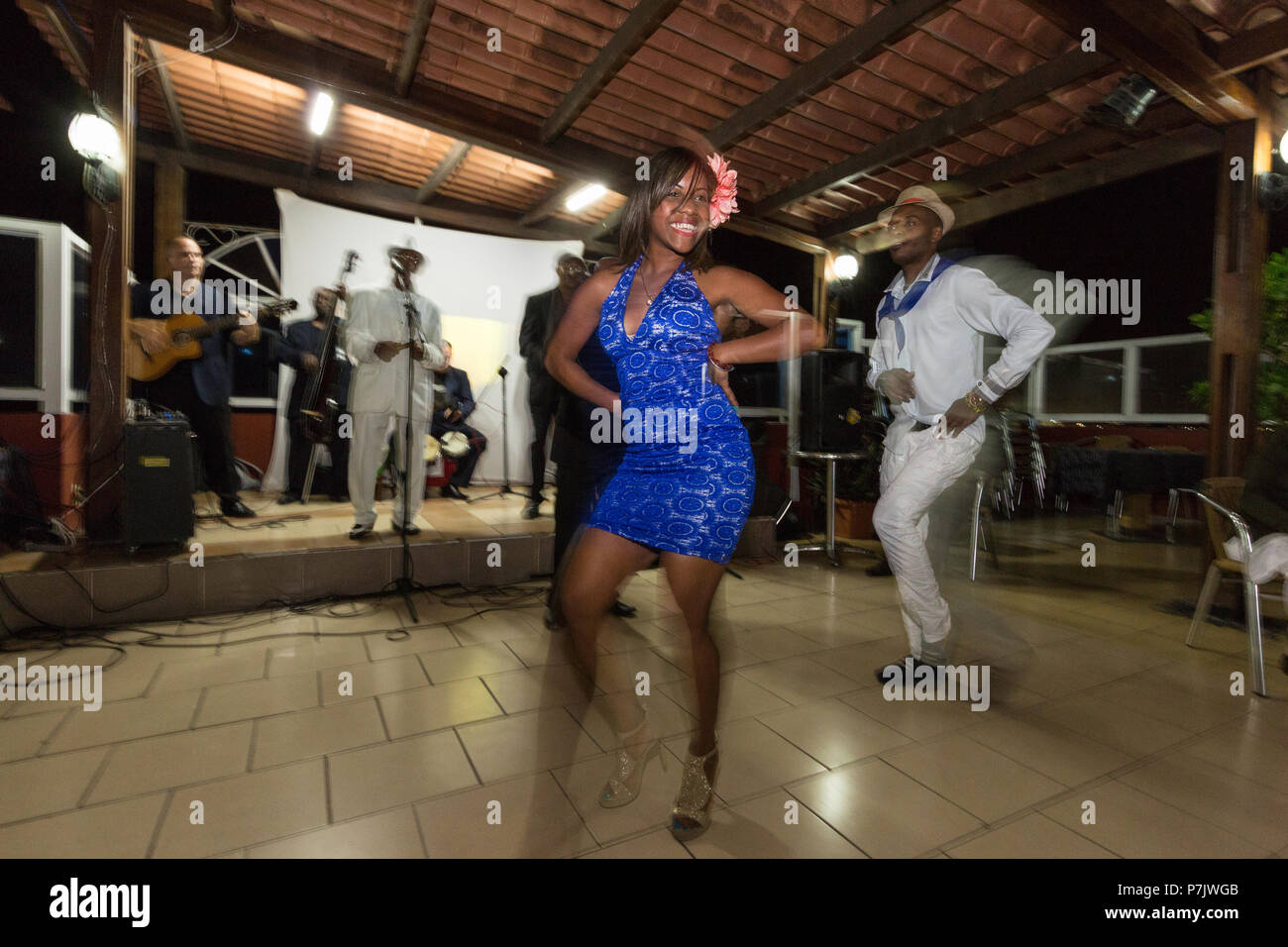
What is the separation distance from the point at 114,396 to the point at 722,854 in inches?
149

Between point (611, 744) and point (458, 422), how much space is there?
4521 mm

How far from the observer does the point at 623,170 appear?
5.12 m

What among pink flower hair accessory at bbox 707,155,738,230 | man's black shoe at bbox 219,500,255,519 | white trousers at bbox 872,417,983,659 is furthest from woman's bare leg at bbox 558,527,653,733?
man's black shoe at bbox 219,500,255,519

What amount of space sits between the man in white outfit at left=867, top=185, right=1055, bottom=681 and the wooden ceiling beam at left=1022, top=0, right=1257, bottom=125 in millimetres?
1432

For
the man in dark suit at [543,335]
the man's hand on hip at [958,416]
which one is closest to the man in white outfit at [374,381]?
the man in dark suit at [543,335]

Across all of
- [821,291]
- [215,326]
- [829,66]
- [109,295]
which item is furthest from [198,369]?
[821,291]

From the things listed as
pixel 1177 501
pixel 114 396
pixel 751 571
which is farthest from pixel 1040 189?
pixel 114 396

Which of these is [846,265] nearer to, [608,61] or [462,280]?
[608,61]

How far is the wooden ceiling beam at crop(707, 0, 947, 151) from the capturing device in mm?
3361

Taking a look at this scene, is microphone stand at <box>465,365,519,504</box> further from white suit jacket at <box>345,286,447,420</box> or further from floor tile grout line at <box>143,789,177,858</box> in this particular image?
floor tile grout line at <box>143,789,177,858</box>

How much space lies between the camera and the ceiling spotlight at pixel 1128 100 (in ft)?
A: 12.1

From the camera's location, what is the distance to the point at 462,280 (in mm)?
6520

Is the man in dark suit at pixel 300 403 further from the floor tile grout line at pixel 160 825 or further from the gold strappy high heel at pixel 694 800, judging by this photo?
the gold strappy high heel at pixel 694 800
